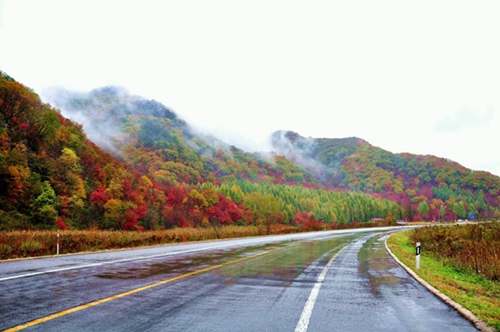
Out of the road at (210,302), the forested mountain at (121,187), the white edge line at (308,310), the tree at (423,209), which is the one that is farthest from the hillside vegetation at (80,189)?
the tree at (423,209)

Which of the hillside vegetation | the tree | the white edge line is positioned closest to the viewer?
→ the white edge line

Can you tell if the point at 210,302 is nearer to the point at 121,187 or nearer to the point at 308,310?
the point at 308,310

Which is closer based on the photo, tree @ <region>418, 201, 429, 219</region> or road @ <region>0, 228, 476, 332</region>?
road @ <region>0, 228, 476, 332</region>

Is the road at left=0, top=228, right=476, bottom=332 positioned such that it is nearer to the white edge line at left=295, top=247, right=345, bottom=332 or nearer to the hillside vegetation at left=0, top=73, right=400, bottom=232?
the white edge line at left=295, top=247, right=345, bottom=332

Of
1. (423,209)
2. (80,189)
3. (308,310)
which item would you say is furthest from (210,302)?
(423,209)

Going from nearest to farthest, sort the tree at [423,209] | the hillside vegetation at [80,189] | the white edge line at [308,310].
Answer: the white edge line at [308,310] < the hillside vegetation at [80,189] < the tree at [423,209]

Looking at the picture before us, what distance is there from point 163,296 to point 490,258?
14.7 m

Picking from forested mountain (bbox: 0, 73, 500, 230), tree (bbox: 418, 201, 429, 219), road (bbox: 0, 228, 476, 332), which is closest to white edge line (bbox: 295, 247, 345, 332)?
road (bbox: 0, 228, 476, 332)

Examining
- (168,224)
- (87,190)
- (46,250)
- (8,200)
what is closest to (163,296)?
(46,250)

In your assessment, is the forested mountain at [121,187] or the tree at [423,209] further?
the tree at [423,209]

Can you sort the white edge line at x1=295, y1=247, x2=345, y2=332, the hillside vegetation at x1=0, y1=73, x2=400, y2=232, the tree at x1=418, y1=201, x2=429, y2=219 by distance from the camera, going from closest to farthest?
1. the white edge line at x1=295, y1=247, x2=345, y2=332
2. the hillside vegetation at x1=0, y1=73, x2=400, y2=232
3. the tree at x1=418, y1=201, x2=429, y2=219

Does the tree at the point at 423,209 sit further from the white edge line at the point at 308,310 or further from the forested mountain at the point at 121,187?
the white edge line at the point at 308,310

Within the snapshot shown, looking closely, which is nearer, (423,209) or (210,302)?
(210,302)

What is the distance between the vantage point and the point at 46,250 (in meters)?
18.9
